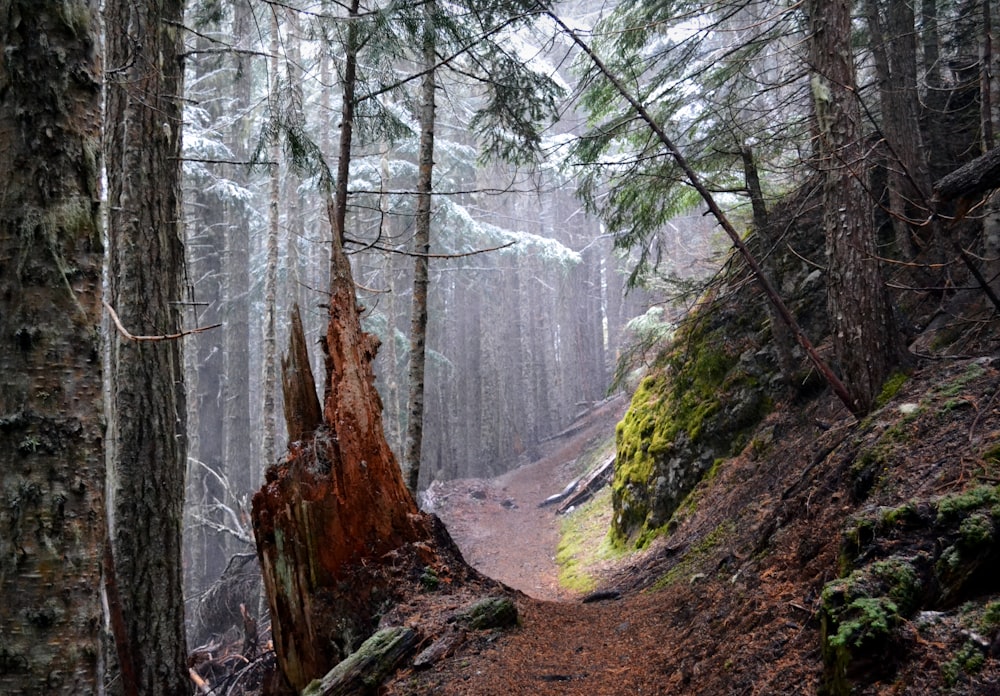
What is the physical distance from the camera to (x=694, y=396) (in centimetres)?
966

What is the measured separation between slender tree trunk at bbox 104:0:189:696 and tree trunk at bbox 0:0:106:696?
108 inches

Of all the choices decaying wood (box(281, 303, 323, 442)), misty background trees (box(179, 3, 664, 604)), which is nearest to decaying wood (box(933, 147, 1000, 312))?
decaying wood (box(281, 303, 323, 442))

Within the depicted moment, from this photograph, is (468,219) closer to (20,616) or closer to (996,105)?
(996,105)

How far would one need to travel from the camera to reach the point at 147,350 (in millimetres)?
5602

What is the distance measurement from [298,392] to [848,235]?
16.3 ft

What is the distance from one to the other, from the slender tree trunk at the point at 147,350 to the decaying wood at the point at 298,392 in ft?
3.26

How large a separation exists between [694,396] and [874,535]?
6206 millimetres

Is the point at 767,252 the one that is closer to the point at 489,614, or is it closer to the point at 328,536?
the point at 489,614

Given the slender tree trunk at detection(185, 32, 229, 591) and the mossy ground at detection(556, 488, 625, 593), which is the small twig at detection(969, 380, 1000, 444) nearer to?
the mossy ground at detection(556, 488, 625, 593)

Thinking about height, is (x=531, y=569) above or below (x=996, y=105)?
below

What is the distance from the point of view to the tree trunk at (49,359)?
256cm

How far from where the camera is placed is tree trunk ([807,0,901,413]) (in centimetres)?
557

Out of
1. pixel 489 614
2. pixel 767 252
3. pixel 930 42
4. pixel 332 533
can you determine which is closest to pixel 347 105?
pixel 332 533

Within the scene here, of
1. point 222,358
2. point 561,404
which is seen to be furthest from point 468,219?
point 561,404
